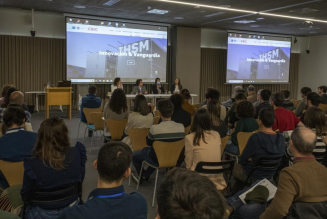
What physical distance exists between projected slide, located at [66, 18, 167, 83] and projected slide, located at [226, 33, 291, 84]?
3.18 metres

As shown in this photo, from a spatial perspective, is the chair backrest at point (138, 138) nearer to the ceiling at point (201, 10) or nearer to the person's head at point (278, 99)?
the person's head at point (278, 99)

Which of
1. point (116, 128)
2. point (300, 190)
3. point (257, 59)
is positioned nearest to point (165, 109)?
point (116, 128)

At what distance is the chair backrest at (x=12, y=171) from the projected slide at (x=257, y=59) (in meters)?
11.5

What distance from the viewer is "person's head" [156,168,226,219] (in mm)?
940

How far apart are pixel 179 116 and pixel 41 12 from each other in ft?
24.7

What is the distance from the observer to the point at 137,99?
182 inches

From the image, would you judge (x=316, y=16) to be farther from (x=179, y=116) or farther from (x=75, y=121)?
(x=75, y=121)

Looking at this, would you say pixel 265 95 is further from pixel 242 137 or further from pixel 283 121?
pixel 242 137

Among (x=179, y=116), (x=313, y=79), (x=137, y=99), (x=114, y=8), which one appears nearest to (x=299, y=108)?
(x=179, y=116)

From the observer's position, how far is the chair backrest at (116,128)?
490 centimetres

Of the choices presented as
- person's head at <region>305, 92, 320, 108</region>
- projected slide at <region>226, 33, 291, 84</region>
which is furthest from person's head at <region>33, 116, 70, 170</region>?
projected slide at <region>226, 33, 291, 84</region>

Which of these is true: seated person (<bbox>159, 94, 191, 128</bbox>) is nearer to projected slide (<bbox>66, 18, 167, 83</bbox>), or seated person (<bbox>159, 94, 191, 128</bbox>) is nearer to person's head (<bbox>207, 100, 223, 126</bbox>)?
person's head (<bbox>207, 100, 223, 126</bbox>)

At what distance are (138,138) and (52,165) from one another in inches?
78.3

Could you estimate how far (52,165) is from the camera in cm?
230
